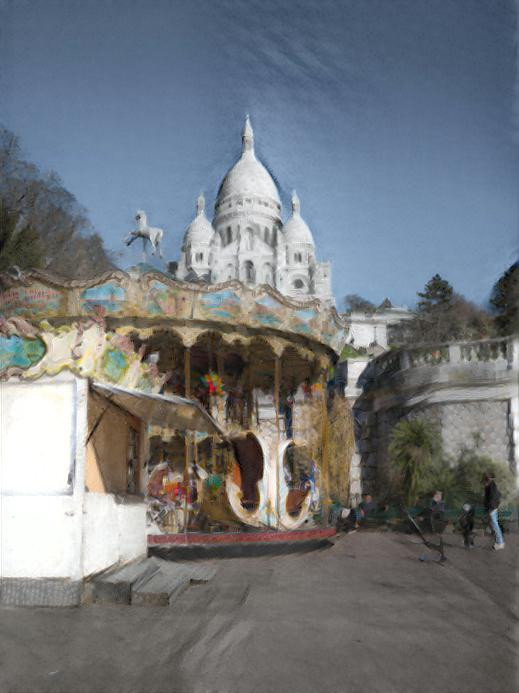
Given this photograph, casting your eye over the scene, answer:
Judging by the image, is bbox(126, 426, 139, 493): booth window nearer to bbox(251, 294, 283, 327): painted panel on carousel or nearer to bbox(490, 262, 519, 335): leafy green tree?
bbox(251, 294, 283, 327): painted panel on carousel

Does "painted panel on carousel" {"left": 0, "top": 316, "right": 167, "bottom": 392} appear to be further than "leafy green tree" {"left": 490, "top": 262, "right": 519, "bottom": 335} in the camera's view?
Yes

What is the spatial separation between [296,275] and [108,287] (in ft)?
13.9

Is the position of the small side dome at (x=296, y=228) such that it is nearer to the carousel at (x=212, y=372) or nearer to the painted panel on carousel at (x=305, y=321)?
the carousel at (x=212, y=372)

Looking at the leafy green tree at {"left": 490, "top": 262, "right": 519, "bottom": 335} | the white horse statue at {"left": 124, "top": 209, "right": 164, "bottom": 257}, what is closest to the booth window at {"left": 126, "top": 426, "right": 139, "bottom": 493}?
the white horse statue at {"left": 124, "top": 209, "right": 164, "bottom": 257}

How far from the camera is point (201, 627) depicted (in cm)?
290

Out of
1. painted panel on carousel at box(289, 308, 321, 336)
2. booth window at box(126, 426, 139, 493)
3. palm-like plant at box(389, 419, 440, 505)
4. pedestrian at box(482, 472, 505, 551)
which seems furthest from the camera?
palm-like plant at box(389, 419, 440, 505)

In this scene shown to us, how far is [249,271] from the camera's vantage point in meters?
3.00

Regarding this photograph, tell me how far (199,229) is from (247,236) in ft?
1.60

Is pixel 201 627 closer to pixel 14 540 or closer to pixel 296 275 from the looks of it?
pixel 14 540

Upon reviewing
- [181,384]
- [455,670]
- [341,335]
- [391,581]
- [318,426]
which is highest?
[341,335]

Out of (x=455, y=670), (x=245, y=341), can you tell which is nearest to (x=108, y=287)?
(x=245, y=341)

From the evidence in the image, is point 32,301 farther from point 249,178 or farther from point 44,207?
point 249,178

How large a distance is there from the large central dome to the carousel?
8.99 feet

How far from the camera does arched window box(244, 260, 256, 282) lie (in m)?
2.86
